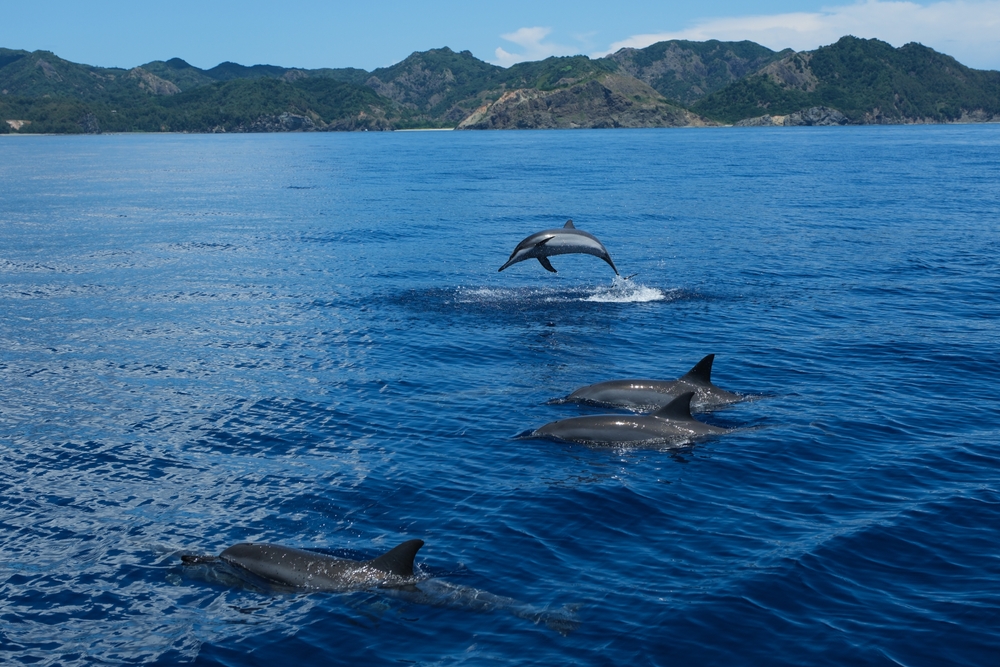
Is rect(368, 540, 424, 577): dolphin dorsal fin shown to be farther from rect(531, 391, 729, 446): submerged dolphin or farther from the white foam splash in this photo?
the white foam splash

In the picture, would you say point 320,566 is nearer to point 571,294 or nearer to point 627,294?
point 627,294

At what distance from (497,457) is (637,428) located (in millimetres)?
3294

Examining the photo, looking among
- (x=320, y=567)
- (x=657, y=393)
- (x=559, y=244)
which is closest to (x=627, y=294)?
(x=559, y=244)

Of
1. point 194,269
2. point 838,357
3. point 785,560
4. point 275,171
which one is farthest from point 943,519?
point 275,171

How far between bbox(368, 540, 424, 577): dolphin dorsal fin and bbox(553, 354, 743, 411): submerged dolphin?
9.94 m

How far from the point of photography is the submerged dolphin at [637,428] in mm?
19891

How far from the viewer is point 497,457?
19328mm

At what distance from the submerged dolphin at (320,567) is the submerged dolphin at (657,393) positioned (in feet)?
32.3

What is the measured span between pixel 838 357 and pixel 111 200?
68.0 metres

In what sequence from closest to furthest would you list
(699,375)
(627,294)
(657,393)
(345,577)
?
(345,577)
(657,393)
(699,375)
(627,294)

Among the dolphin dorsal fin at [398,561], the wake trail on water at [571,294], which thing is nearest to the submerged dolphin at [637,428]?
the dolphin dorsal fin at [398,561]

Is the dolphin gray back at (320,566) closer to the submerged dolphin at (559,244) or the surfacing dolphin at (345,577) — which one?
the surfacing dolphin at (345,577)

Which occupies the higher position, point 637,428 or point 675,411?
point 675,411

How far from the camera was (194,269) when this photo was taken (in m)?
43.9
